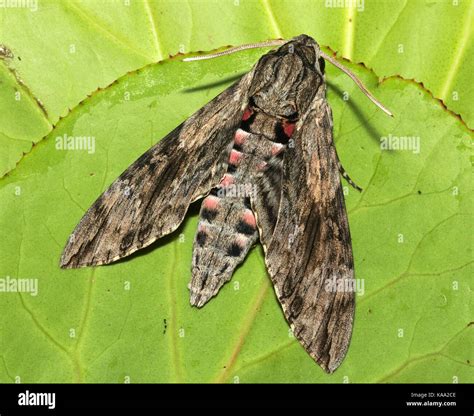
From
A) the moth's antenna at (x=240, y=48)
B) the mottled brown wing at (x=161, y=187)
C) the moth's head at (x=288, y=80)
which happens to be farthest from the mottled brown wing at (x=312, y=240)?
the moth's antenna at (x=240, y=48)

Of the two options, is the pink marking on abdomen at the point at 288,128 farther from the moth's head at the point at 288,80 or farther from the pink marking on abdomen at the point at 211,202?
the pink marking on abdomen at the point at 211,202

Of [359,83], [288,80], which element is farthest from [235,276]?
[359,83]

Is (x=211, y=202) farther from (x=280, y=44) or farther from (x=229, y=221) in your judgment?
(x=280, y=44)

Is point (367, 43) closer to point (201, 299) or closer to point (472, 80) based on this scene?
point (472, 80)

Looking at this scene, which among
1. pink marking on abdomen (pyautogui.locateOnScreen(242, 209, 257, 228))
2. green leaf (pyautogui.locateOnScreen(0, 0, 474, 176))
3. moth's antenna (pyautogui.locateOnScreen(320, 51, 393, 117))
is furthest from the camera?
green leaf (pyautogui.locateOnScreen(0, 0, 474, 176))

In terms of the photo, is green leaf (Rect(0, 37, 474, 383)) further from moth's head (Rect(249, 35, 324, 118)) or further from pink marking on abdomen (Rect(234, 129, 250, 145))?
pink marking on abdomen (Rect(234, 129, 250, 145))

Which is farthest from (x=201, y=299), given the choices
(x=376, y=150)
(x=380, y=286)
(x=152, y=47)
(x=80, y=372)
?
(x=152, y=47)

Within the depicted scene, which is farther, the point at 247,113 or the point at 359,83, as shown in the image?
the point at 247,113

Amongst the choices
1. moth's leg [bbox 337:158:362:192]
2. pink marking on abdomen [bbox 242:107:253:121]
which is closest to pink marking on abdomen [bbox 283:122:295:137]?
pink marking on abdomen [bbox 242:107:253:121]
